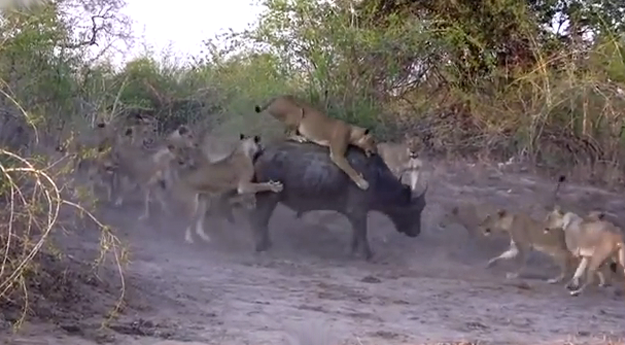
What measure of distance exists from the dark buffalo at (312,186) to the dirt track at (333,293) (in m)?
0.28

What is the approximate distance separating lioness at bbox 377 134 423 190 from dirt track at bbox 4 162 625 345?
4.11 feet

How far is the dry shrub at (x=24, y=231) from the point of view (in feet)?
21.5

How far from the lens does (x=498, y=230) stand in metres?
11.9

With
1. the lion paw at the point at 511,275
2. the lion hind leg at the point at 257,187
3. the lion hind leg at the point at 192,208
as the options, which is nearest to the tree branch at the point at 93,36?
the lion hind leg at the point at 192,208

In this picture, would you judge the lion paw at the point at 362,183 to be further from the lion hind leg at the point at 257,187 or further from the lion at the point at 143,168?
the lion at the point at 143,168

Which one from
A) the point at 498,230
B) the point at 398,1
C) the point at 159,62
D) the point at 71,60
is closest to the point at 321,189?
the point at 498,230

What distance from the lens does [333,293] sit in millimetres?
9641

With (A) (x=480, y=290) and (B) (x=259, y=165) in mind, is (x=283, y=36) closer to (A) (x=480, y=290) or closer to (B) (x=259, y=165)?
(B) (x=259, y=165)

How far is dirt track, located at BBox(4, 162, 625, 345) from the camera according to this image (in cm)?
805

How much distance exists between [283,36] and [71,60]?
3571 millimetres

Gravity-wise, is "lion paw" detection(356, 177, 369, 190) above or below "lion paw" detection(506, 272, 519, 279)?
above

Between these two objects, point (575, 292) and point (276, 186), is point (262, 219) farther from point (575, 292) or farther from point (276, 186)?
point (575, 292)

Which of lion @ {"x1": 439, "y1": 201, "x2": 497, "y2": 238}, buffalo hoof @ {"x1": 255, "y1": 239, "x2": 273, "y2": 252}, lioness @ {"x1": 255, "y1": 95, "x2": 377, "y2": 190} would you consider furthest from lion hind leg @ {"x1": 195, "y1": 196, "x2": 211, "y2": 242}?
lion @ {"x1": 439, "y1": 201, "x2": 497, "y2": 238}

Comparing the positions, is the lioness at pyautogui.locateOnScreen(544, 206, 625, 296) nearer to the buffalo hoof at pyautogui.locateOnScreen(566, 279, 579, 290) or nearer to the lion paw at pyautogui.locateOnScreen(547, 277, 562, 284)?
the buffalo hoof at pyautogui.locateOnScreen(566, 279, 579, 290)
